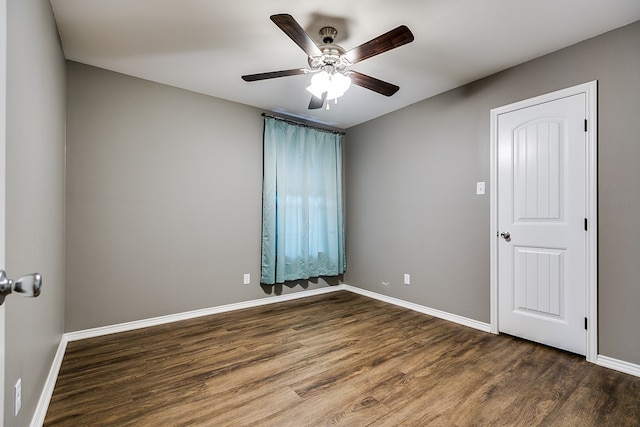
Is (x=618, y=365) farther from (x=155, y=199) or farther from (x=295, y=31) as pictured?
(x=155, y=199)

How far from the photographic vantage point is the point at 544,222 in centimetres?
257

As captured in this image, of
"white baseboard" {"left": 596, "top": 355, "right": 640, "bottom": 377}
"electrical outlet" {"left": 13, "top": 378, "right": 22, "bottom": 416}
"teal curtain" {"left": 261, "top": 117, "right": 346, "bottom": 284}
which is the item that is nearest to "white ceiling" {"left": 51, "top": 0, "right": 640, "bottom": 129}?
"teal curtain" {"left": 261, "top": 117, "right": 346, "bottom": 284}

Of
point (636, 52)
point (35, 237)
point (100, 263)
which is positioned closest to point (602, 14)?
point (636, 52)

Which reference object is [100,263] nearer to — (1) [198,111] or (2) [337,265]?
(1) [198,111]

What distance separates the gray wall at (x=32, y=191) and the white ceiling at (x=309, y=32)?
0.40 m

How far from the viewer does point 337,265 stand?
4.39 meters

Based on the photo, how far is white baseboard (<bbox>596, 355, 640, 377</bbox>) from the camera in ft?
6.85

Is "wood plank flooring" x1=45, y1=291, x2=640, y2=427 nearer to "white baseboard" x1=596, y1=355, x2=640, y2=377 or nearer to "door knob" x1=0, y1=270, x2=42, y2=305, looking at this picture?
"white baseboard" x1=596, y1=355, x2=640, y2=377

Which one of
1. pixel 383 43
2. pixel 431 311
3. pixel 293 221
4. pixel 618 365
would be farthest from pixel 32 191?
pixel 618 365

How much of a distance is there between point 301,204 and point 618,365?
3.31 metres

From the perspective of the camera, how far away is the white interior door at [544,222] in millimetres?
2379

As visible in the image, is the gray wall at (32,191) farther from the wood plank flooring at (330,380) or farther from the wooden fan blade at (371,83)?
the wooden fan blade at (371,83)

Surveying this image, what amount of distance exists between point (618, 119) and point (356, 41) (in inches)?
80.3

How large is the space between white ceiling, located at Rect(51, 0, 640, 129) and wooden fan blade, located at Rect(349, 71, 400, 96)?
1.06ft
